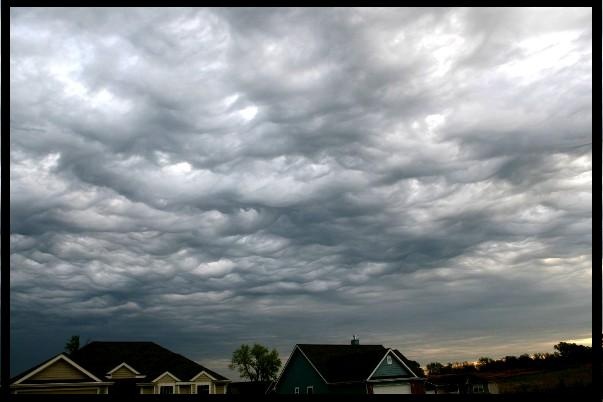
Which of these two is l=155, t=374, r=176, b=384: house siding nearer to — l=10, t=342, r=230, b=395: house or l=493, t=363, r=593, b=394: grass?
l=10, t=342, r=230, b=395: house

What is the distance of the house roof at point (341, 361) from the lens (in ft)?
148

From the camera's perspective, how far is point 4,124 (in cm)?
308

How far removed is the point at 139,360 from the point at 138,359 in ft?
0.51

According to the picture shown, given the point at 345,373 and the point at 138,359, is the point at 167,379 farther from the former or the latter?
the point at 345,373

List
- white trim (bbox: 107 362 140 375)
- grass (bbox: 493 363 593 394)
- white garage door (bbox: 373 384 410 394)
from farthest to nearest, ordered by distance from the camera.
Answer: white garage door (bbox: 373 384 410 394)
white trim (bbox: 107 362 140 375)
grass (bbox: 493 363 593 394)

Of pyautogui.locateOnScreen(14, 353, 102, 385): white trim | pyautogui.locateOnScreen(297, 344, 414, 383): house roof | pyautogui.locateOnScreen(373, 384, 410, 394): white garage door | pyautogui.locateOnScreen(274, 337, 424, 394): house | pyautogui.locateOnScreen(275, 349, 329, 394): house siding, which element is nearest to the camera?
pyautogui.locateOnScreen(14, 353, 102, 385): white trim

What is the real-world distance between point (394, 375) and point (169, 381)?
18661 mm

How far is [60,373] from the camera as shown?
35219 mm

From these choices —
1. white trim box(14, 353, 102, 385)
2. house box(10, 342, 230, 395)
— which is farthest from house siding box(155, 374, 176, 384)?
white trim box(14, 353, 102, 385)

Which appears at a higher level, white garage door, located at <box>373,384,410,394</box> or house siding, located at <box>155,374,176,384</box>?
house siding, located at <box>155,374,176,384</box>

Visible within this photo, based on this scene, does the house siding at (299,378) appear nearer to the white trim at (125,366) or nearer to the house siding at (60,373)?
the white trim at (125,366)

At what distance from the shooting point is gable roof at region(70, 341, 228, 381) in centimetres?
4297
